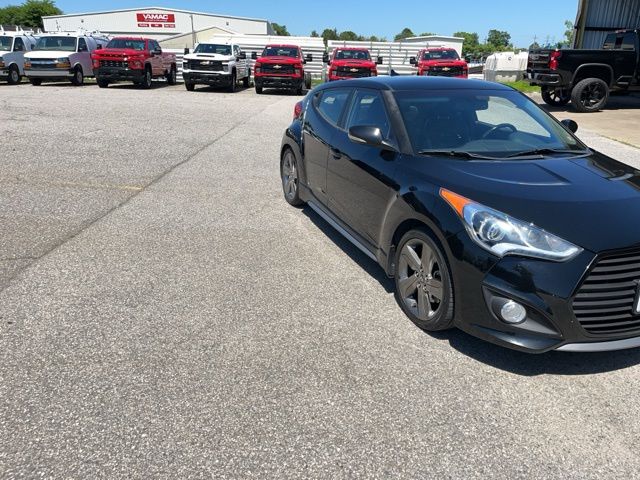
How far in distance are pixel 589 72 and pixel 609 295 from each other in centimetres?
1584

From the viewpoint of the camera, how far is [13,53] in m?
22.6

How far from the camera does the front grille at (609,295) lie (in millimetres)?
2674

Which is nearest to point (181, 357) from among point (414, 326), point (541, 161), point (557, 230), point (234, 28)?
point (414, 326)

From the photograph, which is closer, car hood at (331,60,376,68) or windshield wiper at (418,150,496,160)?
windshield wiper at (418,150,496,160)

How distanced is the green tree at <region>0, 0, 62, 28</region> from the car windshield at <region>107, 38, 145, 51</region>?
75817mm

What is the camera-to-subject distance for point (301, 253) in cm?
475

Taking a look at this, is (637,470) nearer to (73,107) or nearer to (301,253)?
(301,253)

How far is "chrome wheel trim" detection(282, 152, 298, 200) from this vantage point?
5945mm

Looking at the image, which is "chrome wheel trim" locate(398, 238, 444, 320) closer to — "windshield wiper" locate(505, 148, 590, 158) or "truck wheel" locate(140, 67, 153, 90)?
"windshield wiper" locate(505, 148, 590, 158)

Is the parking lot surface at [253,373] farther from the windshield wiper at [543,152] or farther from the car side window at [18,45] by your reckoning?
the car side window at [18,45]

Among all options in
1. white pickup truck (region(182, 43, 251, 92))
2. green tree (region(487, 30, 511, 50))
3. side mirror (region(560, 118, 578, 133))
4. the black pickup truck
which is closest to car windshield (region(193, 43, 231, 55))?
white pickup truck (region(182, 43, 251, 92))

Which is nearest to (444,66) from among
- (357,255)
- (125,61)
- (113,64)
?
(125,61)

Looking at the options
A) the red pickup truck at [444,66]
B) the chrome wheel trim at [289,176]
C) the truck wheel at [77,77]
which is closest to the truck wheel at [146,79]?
the truck wheel at [77,77]

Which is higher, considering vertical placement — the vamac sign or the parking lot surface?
the vamac sign
